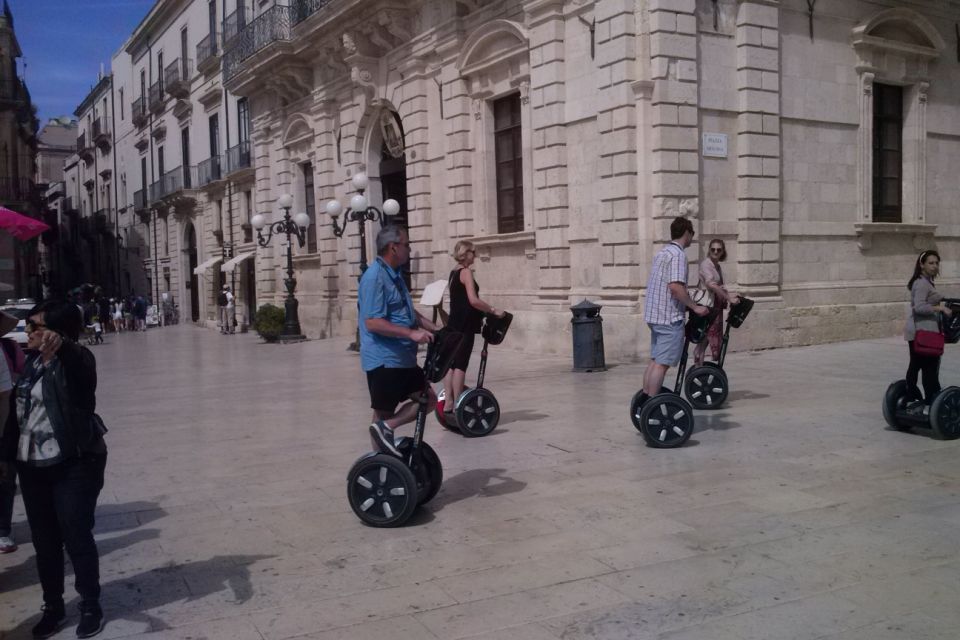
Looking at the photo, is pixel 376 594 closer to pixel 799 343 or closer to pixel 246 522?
pixel 246 522

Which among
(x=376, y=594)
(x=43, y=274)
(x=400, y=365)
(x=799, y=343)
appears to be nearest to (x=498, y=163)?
(x=799, y=343)

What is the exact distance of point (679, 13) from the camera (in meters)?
12.9

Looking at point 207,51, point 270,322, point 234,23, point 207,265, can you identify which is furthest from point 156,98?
point 270,322

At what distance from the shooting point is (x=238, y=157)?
3098cm

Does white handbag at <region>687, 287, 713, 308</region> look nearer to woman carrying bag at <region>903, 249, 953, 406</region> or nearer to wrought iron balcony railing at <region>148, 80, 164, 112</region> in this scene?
woman carrying bag at <region>903, 249, 953, 406</region>

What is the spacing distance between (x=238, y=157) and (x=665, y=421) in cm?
2681

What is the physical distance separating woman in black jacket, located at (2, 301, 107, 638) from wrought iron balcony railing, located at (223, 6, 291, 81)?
2010 centimetres

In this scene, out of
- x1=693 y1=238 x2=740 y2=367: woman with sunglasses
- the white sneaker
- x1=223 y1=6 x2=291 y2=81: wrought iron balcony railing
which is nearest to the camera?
the white sneaker

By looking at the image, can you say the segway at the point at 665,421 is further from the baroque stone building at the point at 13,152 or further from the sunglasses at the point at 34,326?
the baroque stone building at the point at 13,152

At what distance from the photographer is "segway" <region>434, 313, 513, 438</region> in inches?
303

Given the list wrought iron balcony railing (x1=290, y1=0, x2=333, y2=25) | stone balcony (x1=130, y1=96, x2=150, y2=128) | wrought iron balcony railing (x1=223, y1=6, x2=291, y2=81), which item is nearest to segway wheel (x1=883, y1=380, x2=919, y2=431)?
wrought iron balcony railing (x1=290, y1=0, x2=333, y2=25)

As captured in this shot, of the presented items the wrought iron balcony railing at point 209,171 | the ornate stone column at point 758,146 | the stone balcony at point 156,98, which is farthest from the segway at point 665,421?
the stone balcony at point 156,98

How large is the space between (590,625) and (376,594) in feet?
3.47

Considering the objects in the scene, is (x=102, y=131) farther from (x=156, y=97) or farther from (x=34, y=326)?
(x=34, y=326)
